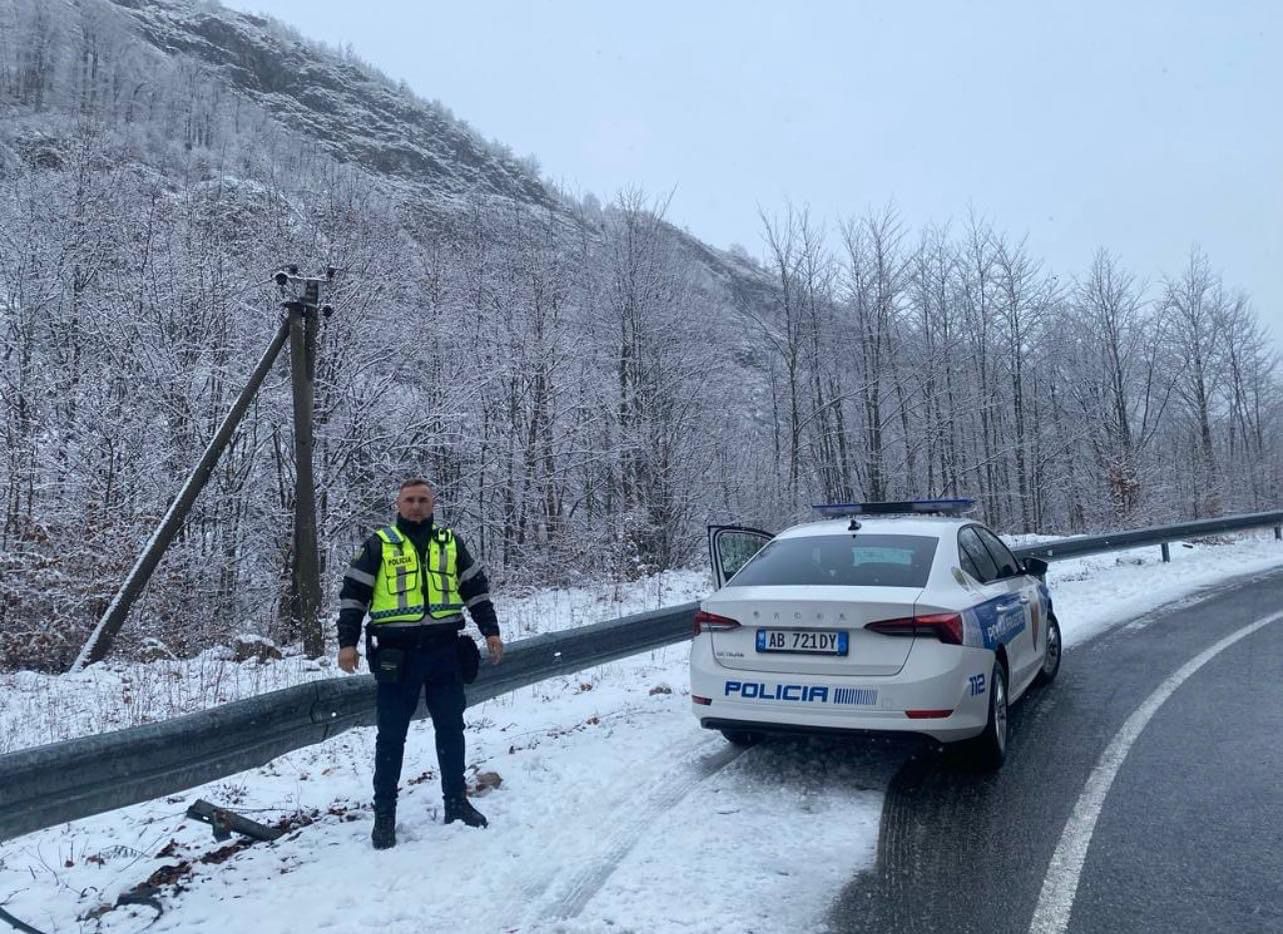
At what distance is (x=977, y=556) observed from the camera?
5910 millimetres

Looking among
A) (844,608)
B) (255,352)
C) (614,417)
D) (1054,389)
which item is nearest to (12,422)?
(255,352)

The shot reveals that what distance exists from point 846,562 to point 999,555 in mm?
1841

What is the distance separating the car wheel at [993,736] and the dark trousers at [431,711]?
9.80 feet

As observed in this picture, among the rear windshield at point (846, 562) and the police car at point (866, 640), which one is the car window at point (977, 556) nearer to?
the police car at point (866, 640)

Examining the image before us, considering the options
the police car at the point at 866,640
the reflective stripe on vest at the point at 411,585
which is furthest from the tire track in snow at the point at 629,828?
the reflective stripe on vest at the point at 411,585

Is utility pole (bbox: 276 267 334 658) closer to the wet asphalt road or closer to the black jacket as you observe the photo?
the black jacket

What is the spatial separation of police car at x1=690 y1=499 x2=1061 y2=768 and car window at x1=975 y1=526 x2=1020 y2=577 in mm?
395

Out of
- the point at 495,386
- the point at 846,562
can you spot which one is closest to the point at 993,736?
the point at 846,562

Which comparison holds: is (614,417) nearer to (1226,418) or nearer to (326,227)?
(326,227)

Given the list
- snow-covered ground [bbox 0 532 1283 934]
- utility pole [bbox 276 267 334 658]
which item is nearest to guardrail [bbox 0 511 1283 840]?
snow-covered ground [bbox 0 532 1283 934]

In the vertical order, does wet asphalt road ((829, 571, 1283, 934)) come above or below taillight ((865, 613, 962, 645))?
below

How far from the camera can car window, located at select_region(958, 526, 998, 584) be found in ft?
18.5

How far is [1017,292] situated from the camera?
3272 centimetres

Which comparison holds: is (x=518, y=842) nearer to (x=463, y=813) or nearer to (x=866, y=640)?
(x=463, y=813)
